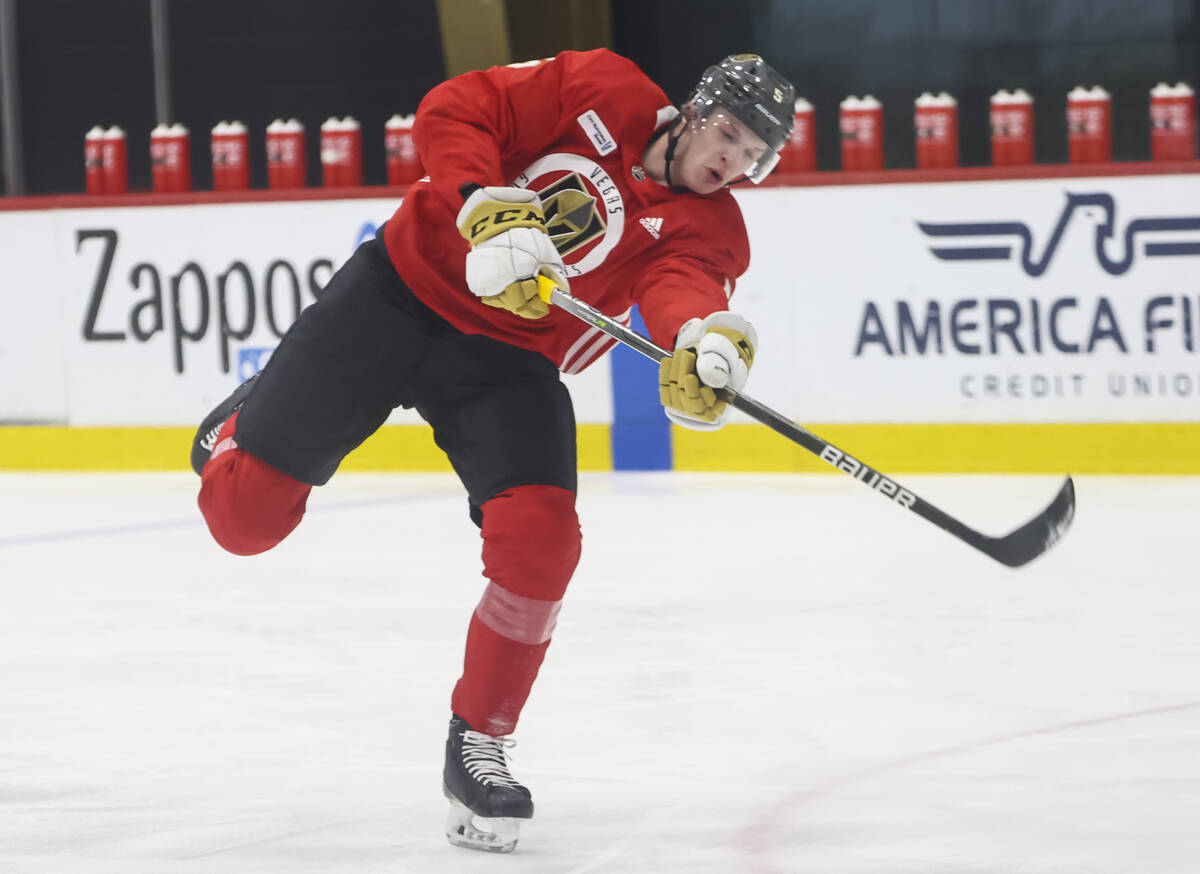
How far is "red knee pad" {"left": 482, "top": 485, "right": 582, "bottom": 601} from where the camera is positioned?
9.16ft

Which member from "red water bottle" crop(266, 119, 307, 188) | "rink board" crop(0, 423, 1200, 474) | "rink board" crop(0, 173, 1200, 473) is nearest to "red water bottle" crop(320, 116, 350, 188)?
"red water bottle" crop(266, 119, 307, 188)

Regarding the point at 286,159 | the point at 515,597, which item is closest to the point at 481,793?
the point at 515,597

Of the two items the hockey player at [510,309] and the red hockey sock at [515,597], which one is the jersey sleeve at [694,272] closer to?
the hockey player at [510,309]

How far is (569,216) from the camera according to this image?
302 cm

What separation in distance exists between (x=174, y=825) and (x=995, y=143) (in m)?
4.95

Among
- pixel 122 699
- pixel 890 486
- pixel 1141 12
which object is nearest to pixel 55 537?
pixel 122 699

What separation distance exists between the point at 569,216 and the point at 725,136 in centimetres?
28

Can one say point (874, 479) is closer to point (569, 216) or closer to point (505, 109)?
point (569, 216)

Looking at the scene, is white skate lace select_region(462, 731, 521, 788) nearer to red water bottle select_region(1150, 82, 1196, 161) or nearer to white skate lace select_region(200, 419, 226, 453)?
white skate lace select_region(200, 419, 226, 453)

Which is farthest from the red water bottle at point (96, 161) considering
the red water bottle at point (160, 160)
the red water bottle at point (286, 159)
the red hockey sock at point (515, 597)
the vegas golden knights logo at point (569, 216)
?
the red hockey sock at point (515, 597)

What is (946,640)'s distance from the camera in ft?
13.6

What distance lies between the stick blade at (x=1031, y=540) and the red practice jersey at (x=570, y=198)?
0.60m

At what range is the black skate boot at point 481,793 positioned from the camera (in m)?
2.72

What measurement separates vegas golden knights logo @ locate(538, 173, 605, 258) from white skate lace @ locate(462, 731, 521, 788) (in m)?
→ 0.77
